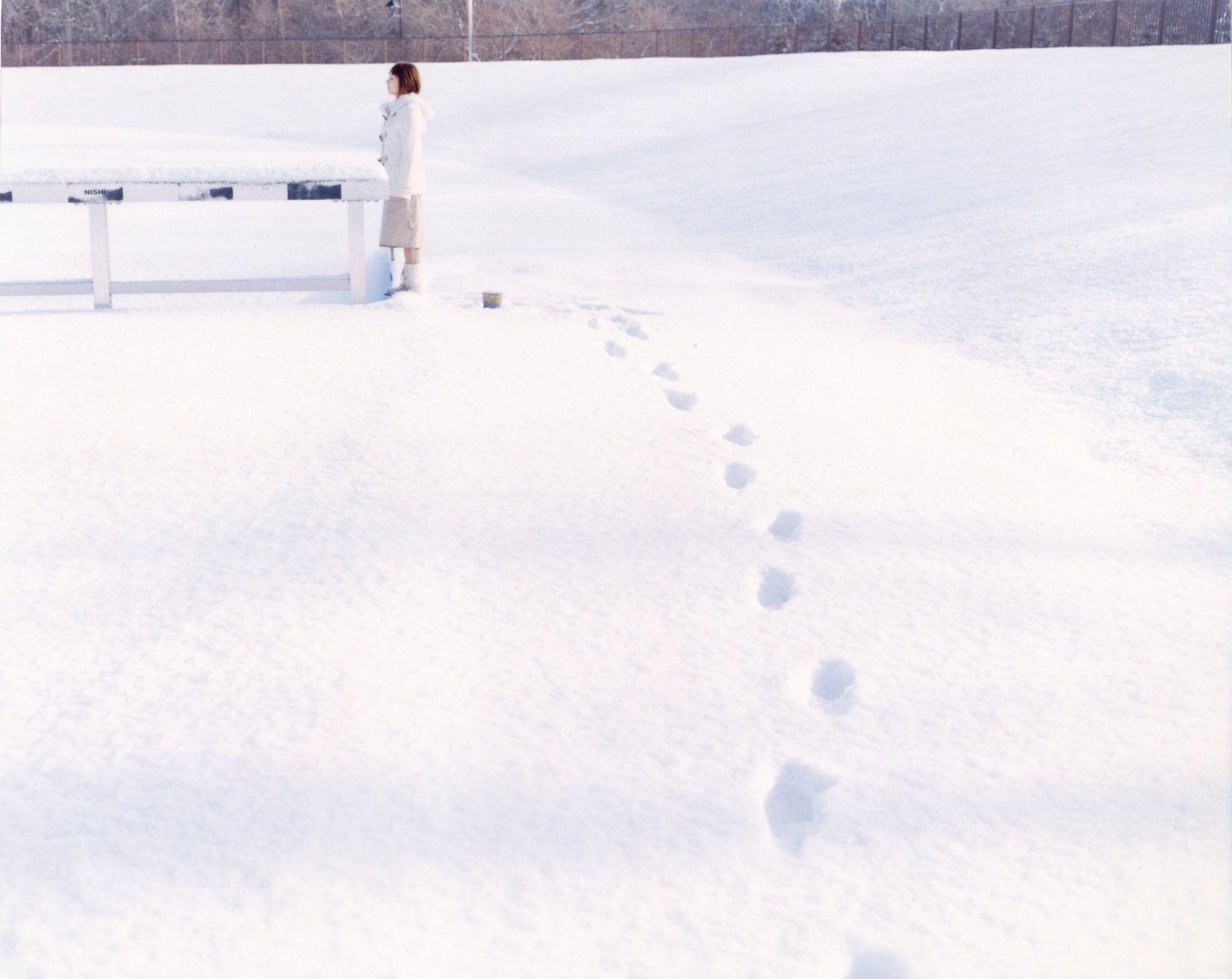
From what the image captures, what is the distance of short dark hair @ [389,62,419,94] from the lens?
6790 mm

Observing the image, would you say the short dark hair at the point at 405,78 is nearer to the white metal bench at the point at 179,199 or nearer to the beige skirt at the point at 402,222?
the beige skirt at the point at 402,222

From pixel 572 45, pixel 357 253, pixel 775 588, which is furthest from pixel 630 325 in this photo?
pixel 572 45

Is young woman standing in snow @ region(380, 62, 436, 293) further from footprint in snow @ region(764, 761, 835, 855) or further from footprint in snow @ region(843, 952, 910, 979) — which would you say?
footprint in snow @ region(843, 952, 910, 979)

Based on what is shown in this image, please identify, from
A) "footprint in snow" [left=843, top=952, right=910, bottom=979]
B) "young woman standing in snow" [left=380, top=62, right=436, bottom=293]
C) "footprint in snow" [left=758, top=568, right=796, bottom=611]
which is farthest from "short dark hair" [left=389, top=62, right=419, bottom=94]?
"footprint in snow" [left=843, top=952, right=910, bottom=979]

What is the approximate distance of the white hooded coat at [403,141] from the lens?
680 cm

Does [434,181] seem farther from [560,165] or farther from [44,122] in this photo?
[44,122]

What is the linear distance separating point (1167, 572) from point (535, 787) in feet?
6.60

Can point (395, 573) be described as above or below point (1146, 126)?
below

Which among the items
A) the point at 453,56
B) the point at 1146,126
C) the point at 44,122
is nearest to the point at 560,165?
the point at 1146,126

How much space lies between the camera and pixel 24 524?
3.48 metres

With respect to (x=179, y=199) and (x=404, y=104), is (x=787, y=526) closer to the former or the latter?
(x=179, y=199)

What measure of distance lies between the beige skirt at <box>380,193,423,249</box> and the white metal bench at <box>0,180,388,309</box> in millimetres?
216

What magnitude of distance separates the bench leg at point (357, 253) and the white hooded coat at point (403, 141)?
25 centimetres

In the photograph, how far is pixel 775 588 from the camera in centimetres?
321
